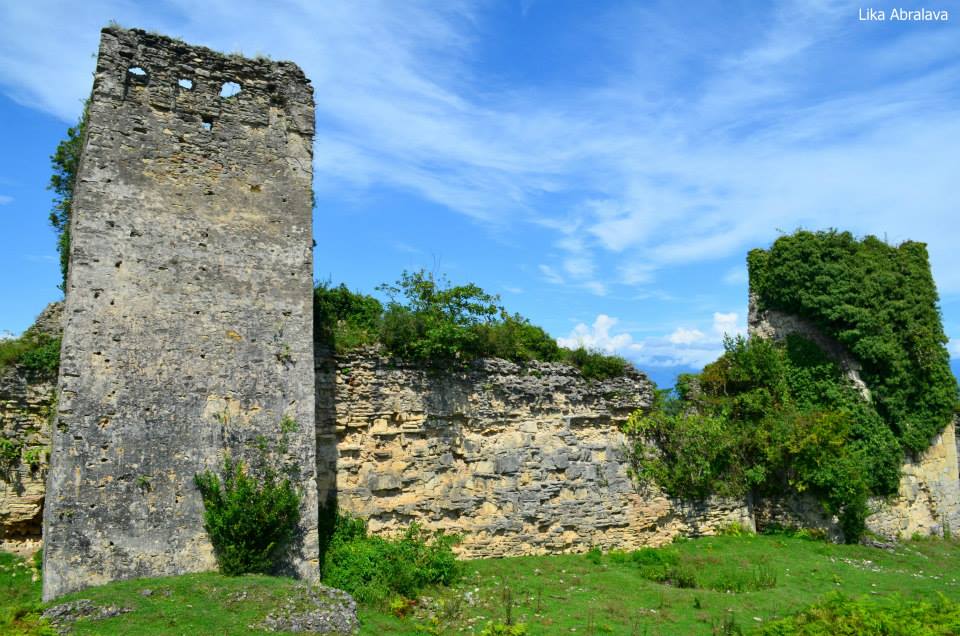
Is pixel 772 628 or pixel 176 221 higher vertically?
pixel 176 221

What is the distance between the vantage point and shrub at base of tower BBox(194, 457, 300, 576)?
402 inches

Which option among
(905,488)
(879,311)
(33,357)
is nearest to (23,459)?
(33,357)

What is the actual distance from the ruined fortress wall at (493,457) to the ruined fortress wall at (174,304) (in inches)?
68.2

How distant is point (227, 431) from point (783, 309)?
13.8 meters

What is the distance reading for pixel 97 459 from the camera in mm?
9852

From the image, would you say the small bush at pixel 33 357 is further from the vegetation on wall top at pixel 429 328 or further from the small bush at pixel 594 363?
the small bush at pixel 594 363

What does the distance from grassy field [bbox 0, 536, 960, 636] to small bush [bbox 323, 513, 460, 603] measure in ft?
1.01

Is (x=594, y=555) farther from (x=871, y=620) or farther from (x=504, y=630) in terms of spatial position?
(x=871, y=620)

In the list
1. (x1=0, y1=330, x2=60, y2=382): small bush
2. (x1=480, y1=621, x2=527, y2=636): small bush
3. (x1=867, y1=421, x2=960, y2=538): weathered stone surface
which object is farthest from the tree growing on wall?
(x1=867, y1=421, x2=960, y2=538): weathered stone surface

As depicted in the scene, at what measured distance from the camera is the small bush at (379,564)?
1109cm

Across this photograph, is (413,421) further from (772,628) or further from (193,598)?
(772,628)

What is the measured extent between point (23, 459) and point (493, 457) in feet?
26.9

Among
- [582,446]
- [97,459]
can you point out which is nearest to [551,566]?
[582,446]

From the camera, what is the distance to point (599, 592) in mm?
11906
